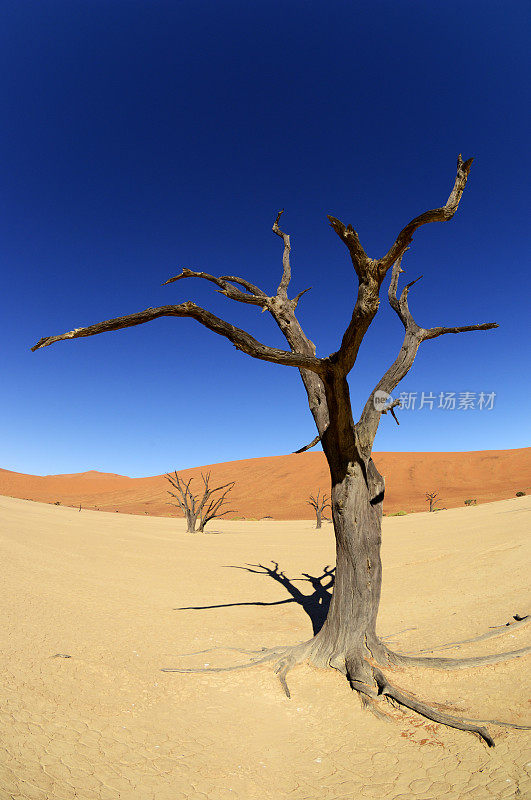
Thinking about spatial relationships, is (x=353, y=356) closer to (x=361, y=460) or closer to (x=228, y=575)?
(x=361, y=460)

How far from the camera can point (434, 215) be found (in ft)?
10.1

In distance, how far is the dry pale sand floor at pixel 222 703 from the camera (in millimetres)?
2498

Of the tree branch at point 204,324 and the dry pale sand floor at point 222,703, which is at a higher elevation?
the tree branch at point 204,324

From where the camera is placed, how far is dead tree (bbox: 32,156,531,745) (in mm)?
3062

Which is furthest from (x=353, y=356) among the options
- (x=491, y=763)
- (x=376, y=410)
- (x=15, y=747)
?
(x=15, y=747)

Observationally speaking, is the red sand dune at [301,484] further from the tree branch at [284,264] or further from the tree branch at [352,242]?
the tree branch at [352,242]

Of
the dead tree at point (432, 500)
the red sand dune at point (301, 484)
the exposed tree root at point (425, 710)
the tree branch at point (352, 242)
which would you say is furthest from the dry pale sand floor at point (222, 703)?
the red sand dune at point (301, 484)

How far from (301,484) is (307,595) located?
44.9m

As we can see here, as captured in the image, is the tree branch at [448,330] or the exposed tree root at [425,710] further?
the tree branch at [448,330]

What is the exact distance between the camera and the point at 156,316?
3.06 meters

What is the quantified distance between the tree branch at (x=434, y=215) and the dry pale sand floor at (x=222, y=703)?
11.3 feet

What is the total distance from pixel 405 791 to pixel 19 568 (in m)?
7.85

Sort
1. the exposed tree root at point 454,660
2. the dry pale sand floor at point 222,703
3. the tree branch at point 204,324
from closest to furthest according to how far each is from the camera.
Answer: the dry pale sand floor at point 222,703 → the tree branch at point 204,324 → the exposed tree root at point 454,660

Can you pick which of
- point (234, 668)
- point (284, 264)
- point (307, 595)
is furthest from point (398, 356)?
point (307, 595)
